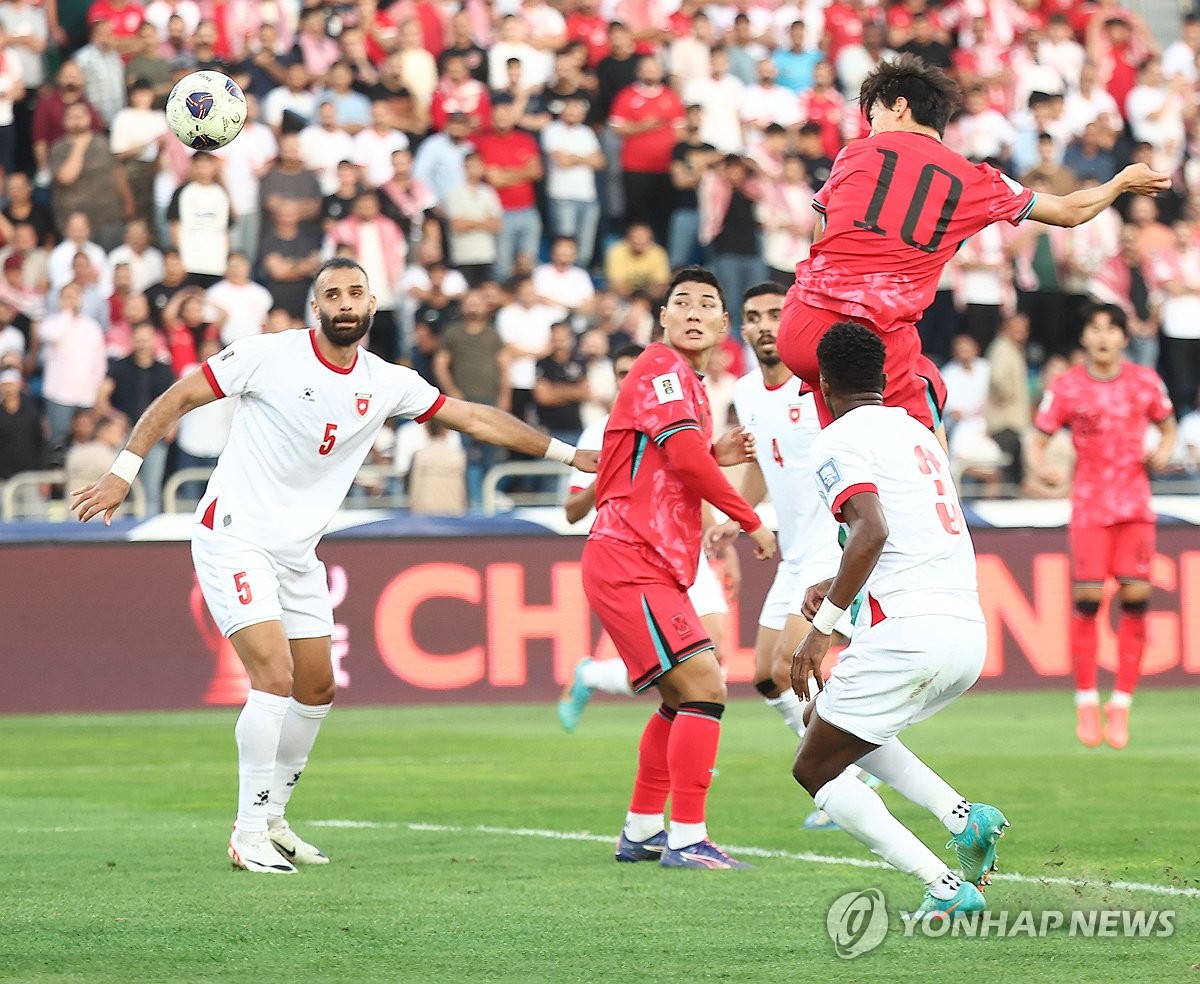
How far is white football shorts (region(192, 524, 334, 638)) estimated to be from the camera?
879cm

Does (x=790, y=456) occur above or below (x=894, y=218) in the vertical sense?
below

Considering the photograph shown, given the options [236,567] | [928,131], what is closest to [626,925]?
[236,567]

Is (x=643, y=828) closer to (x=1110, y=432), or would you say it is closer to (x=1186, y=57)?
(x=1110, y=432)

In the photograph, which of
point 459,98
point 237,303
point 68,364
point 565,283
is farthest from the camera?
point 459,98

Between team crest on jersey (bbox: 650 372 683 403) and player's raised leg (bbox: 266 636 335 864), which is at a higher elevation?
team crest on jersey (bbox: 650 372 683 403)

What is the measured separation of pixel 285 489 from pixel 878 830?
3.46 metres

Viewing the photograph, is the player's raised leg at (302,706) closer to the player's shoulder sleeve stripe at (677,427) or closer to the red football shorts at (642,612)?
the red football shorts at (642,612)

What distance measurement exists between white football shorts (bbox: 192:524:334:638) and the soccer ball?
2.37m

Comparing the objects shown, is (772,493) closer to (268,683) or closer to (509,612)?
(268,683)

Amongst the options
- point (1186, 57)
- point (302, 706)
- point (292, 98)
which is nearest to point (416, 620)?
point (292, 98)

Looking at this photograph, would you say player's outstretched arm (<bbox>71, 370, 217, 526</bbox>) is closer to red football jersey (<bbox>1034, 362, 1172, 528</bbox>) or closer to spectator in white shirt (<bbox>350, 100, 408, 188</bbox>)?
red football jersey (<bbox>1034, 362, 1172, 528</bbox>)

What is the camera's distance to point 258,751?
8.75m

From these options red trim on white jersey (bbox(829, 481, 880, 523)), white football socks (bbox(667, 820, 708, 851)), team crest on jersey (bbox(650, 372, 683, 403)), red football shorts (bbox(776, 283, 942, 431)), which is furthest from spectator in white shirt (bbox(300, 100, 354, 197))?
red trim on white jersey (bbox(829, 481, 880, 523))

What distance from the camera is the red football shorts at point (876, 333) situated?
7.94 meters
